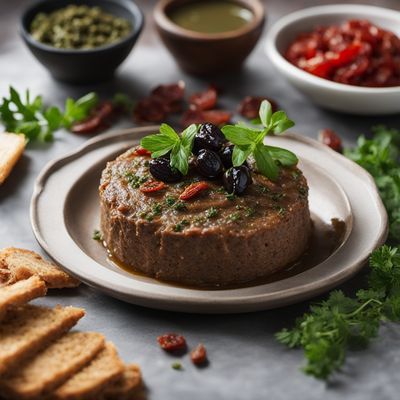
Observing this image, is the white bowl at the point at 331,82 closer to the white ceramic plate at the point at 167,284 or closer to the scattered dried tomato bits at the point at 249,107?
the scattered dried tomato bits at the point at 249,107

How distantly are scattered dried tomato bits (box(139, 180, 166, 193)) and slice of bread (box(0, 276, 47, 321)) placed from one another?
36.4 inches

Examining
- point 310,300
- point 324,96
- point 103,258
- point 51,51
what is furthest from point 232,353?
point 51,51

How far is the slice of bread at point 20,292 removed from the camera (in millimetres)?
4613

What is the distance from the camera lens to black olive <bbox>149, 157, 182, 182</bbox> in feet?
17.4

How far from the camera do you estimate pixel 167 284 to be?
17.0 feet

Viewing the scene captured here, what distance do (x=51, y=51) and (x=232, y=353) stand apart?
3.96 metres

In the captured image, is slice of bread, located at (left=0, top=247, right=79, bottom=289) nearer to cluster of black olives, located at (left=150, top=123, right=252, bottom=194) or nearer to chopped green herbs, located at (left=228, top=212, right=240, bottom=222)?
cluster of black olives, located at (left=150, top=123, right=252, bottom=194)

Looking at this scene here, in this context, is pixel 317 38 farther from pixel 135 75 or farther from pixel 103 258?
pixel 103 258

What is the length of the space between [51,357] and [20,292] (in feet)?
1.61

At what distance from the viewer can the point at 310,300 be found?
5223 millimetres

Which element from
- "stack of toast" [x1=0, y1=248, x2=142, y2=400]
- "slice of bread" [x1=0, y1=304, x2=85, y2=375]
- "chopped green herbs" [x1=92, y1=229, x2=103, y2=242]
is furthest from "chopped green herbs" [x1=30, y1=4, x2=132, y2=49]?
"slice of bread" [x1=0, y1=304, x2=85, y2=375]

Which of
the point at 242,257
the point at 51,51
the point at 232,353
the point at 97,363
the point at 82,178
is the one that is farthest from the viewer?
the point at 51,51

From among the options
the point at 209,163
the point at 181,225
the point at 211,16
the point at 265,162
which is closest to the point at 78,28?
the point at 211,16

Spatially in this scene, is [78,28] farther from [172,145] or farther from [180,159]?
[180,159]
